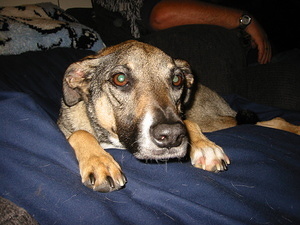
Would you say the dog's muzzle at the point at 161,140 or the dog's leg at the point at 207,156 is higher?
the dog's muzzle at the point at 161,140

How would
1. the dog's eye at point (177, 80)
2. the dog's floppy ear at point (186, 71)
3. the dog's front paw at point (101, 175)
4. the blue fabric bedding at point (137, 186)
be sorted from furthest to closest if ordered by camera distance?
the dog's floppy ear at point (186, 71) → the dog's eye at point (177, 80) → the dog's front paw at point (101, 175) → the blue fabric bedding at point (137, 186)

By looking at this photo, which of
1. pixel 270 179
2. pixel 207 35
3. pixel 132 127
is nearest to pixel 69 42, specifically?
pixel 207 35

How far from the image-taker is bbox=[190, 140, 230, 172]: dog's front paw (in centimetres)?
170

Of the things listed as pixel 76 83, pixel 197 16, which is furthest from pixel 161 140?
pixel 197 16

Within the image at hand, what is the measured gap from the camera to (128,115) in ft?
5.93

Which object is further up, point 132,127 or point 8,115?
point 8,115

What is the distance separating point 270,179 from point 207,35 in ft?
8.15

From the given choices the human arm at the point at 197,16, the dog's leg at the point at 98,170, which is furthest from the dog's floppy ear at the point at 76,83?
the human arm at the point at 197,16

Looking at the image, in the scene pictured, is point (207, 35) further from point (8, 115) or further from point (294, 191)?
point (8, 115)

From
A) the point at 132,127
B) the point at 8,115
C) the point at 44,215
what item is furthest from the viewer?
the point at 132,127

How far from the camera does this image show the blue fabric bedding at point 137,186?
3.67ft

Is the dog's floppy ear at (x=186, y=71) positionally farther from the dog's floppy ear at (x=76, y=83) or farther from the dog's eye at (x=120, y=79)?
the dog's floppy ear at (x=76, y=83)

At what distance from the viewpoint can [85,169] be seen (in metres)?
1.41

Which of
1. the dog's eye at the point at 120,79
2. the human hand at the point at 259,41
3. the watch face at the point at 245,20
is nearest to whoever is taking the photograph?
the dog's eye at the point at 120,79
